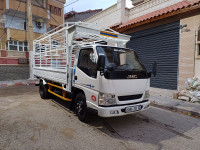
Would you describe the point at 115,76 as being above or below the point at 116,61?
below

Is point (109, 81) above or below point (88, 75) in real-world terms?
below

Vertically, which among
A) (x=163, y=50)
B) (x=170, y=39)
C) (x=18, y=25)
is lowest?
(x=163, y=50)

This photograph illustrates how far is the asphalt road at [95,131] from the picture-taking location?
2.98 meters

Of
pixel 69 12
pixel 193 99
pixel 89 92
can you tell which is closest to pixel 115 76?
pixel 89 92

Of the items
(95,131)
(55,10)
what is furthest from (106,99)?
(55,10)

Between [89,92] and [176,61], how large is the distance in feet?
18.2

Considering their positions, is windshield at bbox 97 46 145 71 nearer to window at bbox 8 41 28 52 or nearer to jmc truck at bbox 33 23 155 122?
jmc truck at bbox 33 23 155 122

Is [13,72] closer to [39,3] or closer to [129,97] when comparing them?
[39,3]

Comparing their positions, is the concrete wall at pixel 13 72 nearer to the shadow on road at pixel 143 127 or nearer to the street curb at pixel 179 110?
the shadow on road at pixel 143 127

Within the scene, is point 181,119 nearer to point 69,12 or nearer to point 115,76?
point 115,76

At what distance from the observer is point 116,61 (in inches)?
155

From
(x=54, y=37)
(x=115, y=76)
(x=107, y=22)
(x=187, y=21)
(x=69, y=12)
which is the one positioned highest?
(x=69, y=12)

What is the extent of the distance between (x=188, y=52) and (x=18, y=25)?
747 inches

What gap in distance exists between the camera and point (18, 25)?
18.0 metres
